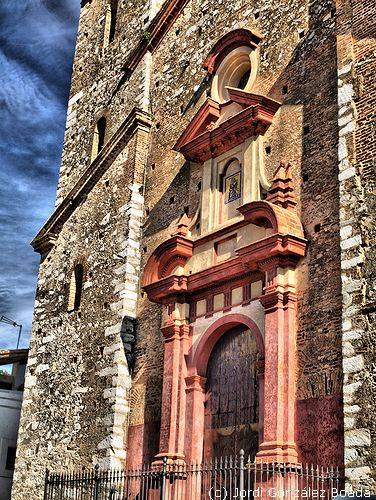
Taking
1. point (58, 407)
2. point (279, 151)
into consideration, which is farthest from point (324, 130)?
point (58, 407)

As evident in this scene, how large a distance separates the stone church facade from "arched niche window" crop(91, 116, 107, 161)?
0.16 ft

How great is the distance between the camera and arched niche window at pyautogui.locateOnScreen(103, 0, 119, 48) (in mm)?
19339

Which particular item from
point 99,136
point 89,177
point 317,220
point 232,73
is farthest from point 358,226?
point 99,136

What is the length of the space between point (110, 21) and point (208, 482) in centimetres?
1222

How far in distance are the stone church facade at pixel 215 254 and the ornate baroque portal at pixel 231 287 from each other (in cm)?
3

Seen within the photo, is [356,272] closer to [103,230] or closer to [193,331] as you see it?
[193,331]

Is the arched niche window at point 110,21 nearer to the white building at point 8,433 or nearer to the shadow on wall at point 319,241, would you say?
the shadow on wall at point 319,241

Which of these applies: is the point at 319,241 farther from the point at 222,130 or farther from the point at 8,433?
the point at 8,433

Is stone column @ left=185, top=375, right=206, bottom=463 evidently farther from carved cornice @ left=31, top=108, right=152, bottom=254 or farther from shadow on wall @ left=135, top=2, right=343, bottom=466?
carved cornice @ left=31, top=108, right=152, bottom=254

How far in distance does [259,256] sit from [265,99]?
257cm

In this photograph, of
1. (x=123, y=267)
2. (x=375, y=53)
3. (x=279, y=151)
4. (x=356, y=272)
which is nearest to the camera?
(x=356, y=272)

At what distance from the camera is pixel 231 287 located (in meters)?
12.3

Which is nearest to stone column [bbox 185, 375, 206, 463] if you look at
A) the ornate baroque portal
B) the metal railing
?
the ornate baroque portal

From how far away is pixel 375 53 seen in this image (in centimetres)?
1070
